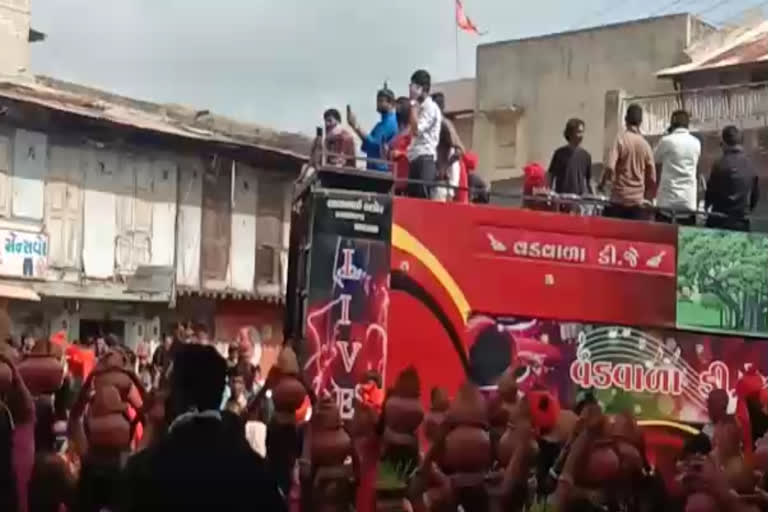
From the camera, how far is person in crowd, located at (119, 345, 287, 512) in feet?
14.1

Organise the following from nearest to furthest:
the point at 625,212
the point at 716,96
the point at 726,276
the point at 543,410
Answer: the point at 543,410
the point at 726,276
the point at 625,212
the point at 716,96

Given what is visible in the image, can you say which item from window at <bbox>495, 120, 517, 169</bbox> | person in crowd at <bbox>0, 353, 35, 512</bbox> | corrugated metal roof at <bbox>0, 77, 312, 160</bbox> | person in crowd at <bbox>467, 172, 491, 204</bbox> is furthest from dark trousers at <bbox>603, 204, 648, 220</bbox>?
window at <bbox>495, 120, 517, 169</bbox>

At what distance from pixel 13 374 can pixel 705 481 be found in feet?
10.8

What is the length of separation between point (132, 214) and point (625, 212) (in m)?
15.9

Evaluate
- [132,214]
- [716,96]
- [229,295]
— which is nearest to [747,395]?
[132,214]

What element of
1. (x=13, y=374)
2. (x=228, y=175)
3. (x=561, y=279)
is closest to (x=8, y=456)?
(x=13, y=374)

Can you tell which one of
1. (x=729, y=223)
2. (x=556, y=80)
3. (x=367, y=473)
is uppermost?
(x=556, y=80)

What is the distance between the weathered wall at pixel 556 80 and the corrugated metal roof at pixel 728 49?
0.43 m

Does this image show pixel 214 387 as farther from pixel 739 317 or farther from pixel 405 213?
pixel 739 317

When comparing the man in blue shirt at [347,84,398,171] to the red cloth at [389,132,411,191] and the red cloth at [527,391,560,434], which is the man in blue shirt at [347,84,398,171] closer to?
the red cloth at [389,132,411,191]

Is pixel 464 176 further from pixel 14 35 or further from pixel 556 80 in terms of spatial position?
pixel 556 80

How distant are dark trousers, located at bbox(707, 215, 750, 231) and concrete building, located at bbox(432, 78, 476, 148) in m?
25.4

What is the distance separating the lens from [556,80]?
33.7m

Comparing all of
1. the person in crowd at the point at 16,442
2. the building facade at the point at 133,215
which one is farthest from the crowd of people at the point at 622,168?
the building facade at the point at 133,215
